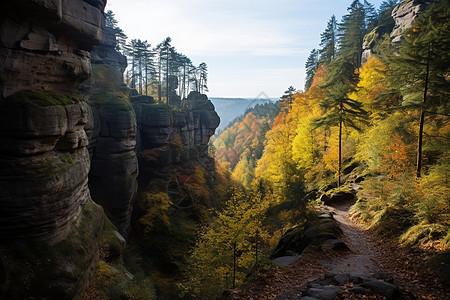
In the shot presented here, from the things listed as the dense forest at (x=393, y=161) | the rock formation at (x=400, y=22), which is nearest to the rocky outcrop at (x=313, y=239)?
the dense forest at (x=393, y=161)

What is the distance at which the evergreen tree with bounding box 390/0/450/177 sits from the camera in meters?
12.5

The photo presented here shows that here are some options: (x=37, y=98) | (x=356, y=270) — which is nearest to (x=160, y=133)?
(x=37, y=98)

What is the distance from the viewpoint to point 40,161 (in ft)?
31.1

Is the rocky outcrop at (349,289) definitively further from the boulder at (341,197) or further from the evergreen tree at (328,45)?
the evergreen tree at (328,45)

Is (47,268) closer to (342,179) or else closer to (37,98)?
(37,98)

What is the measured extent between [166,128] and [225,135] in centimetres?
7195

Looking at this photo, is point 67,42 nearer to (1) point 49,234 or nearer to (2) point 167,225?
(1) point 49,234

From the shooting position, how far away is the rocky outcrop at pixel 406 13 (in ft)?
119

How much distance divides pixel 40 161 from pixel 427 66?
61.0 ft

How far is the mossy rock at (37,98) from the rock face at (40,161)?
29mm

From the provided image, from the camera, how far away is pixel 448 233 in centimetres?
919

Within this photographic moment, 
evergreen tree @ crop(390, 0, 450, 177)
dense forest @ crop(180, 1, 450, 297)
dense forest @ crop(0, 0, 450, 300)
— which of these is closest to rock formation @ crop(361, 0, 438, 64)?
dense forest @ crop(180, 1, 450, 297)

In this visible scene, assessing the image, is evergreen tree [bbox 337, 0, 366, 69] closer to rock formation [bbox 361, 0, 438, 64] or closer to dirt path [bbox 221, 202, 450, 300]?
rock formation [bbox 361, 0, 438, 64]

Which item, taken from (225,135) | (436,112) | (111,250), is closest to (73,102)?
(111,250)
